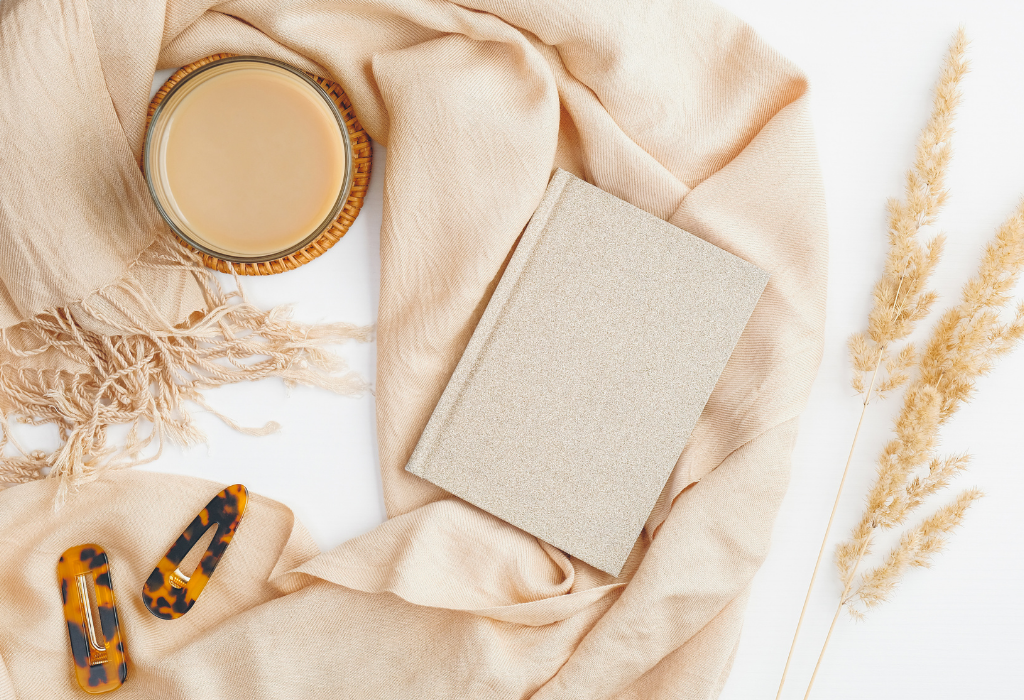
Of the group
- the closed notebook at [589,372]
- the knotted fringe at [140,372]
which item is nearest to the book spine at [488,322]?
the closed notebook at [589,372]

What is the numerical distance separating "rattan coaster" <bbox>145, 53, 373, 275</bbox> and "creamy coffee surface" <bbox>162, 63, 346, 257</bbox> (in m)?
0.06

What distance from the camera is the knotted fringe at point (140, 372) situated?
31.9 inches

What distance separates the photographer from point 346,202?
77 centimetres

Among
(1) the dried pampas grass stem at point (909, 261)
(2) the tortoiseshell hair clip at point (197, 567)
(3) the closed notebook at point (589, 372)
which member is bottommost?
(2) the tortoiseshell hair clip at point (197, 567)

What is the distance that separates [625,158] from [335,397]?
48cm

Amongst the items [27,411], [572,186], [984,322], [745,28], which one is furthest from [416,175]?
[984,322]

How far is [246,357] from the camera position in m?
0.83

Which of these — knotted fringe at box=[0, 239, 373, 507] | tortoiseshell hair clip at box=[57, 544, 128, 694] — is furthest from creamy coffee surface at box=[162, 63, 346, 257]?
tortoiseshell hair clip at box=[57, 544, 128, 694]

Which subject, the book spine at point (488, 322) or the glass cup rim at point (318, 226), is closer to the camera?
the glass cup rim at point (318, 226)

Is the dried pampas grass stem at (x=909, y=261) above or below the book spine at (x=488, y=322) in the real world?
above

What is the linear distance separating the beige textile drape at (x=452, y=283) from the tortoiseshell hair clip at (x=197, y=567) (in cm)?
3

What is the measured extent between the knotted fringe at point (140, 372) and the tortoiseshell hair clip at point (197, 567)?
9 cm

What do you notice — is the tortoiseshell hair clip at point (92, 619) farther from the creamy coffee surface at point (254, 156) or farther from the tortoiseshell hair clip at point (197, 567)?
the creamy coffee surface at point (254, 156)

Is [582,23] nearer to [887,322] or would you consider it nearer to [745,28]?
[745,28]
